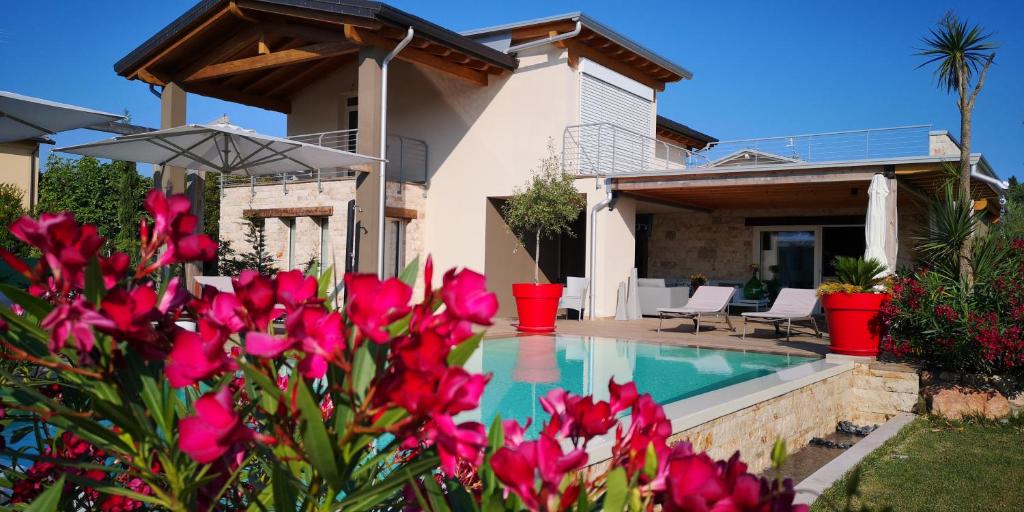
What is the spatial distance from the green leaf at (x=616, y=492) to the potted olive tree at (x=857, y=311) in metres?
8.18

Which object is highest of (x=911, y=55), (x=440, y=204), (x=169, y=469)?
(x=911, y=55)

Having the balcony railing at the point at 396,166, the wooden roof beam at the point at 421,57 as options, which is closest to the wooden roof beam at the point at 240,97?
the balcony railing at the point at 396,166

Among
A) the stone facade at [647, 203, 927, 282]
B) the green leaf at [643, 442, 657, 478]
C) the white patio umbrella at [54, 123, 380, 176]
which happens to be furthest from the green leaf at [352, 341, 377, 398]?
the stone facade at [647, 203, 927, 282]

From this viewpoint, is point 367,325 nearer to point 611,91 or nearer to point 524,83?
point 524,83

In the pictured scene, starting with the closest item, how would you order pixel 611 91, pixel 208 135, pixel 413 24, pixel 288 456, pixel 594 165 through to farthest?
pixel 288 456, pixel 208 135, pixel 413 24, pixel 594 165, pixel 611 91

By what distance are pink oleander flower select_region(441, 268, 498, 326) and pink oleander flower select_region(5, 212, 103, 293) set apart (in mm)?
403

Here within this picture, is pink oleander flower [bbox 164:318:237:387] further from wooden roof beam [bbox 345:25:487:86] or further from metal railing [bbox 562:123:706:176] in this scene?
metal railing [bbox 562:123:706:176]

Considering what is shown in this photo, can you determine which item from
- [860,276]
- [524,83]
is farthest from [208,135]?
[860,276]

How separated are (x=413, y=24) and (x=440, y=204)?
4.51m

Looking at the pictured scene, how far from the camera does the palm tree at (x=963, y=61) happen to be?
25.9 feet

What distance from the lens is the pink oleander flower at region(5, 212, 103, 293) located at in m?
0.85

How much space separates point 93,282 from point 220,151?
10.1 m

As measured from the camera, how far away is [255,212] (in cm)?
1514

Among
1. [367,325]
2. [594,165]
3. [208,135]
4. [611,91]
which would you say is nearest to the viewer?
[367,325]
